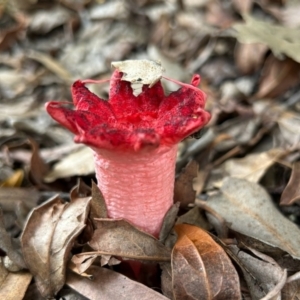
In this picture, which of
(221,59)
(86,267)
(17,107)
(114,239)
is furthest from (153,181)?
(221,59)

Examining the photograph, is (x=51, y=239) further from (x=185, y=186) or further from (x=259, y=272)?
(x=259, y=272)

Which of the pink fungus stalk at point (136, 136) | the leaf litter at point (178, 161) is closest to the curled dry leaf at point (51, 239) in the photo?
the leaf litter at point (178, 161)

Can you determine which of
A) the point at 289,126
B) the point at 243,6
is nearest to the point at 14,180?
the point at 289,126

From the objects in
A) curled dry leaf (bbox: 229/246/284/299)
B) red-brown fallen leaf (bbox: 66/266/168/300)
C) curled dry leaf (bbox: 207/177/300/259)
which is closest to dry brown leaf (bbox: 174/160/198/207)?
curled dry leaf (bbox: 207/177/300/259)

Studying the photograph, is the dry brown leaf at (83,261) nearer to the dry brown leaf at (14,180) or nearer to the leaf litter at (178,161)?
the leaf litter at (178,161)

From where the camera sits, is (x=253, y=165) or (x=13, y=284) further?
(x=253, y=165)

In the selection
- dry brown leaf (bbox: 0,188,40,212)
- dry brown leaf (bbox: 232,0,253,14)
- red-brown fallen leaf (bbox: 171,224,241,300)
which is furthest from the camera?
dry brown leaf (bbox: 232,0,253,14)

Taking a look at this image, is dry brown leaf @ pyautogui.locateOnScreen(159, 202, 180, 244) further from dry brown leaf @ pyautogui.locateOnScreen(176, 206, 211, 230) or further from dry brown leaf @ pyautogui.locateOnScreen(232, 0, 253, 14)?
dry brown leaf @ pyautogui.locateOnScreen(232, 0, 253, 14)
